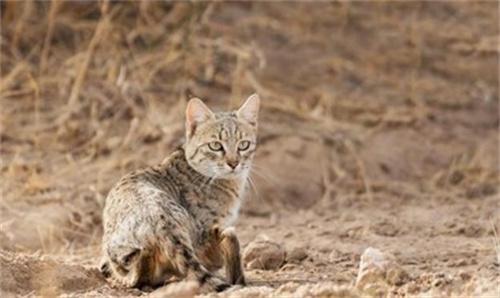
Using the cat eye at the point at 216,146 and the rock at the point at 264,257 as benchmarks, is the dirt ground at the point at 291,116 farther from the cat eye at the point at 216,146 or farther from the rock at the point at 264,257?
the cat eye at the point at 216,146

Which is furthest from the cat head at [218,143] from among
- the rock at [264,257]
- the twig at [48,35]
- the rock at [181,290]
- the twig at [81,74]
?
the twig at [48,35]

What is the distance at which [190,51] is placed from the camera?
1120cm

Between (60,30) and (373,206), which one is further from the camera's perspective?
(60,30)

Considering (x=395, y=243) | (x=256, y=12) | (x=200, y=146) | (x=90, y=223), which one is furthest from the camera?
(x=256, y=12)

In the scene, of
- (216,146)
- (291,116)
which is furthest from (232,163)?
(291,116)

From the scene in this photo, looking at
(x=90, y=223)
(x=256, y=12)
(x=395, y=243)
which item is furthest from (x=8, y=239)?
(x=256, y=12)

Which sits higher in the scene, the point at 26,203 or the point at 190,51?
the point at 190,51

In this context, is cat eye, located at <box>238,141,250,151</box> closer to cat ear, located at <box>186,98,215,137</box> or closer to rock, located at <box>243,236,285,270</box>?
cat ear, located at <box>186,98,215,137</box>

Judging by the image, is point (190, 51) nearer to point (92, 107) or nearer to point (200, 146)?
point (92, 107)

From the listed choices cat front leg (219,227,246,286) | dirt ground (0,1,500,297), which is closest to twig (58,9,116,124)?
dirt ground (0,1,500,297)

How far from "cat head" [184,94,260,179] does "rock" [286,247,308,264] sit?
513 millimetres

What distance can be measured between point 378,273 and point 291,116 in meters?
4.86

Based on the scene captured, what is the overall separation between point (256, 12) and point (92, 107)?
249 cm

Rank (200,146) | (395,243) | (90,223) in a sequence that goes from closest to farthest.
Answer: (200,146), (395,243), (90,223)
